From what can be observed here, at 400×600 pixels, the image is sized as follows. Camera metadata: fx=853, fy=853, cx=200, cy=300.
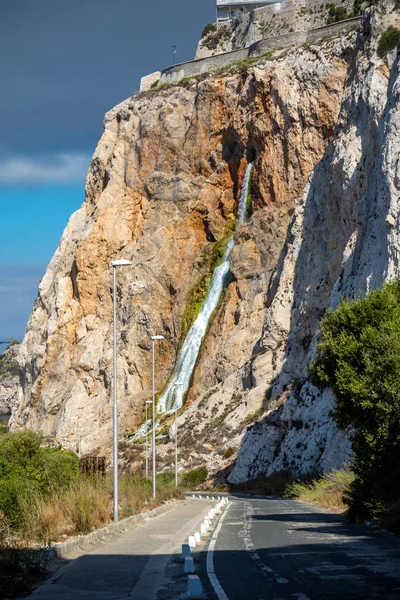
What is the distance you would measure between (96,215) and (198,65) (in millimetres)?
19603

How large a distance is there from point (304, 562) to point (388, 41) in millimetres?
45716

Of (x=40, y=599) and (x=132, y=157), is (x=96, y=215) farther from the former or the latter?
(x=40, y=599)

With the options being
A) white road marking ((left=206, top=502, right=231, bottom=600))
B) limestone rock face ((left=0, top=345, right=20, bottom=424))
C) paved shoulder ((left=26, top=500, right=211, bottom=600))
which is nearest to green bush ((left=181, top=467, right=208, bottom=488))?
paved shoulder ((left=26, top=500, right=211, bottom=600))

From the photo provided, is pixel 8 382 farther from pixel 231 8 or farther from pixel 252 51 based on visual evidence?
pixel 252 51

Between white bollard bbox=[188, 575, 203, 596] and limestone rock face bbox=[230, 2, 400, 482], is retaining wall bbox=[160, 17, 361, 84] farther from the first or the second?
white bollard bbox=[188, 575, 203, 596]

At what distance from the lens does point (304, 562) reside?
13.0m

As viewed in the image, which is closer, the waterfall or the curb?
the curb

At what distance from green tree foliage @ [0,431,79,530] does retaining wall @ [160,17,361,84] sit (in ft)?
165

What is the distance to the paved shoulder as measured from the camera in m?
10.4

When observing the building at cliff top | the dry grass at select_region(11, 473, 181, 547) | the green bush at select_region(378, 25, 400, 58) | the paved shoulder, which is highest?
the building at cliff top

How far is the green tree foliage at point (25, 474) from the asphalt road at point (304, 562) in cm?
393

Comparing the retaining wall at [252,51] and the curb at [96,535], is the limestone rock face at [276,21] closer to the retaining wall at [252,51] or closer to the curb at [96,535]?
the retaining wall at [252,51]

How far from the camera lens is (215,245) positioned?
2980 inches

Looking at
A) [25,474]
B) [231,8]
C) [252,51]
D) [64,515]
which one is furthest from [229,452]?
[231,8]
